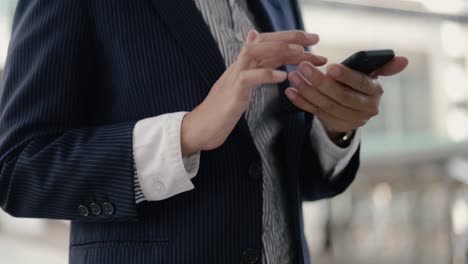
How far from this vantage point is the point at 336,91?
34.7 inches

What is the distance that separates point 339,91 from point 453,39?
4618 mm

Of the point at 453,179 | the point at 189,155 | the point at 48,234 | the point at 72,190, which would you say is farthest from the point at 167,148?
the point at 48,234

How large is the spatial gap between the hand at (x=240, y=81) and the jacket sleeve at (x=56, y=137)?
101mm

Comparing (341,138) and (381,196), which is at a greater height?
(341,138)

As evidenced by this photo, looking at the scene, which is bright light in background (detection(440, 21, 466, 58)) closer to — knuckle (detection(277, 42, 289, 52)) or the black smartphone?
the black smartphone

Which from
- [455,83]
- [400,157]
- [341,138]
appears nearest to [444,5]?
[455,83]

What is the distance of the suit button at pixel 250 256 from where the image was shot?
914mm

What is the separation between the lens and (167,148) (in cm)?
85

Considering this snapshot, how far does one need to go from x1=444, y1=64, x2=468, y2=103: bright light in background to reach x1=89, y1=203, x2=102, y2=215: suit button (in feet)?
15.7

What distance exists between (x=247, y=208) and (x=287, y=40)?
0.26 metres

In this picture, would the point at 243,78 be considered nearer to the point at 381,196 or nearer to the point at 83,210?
the point at 83,210

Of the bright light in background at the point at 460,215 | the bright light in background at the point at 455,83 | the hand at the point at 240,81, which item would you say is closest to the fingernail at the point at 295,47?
the hand at the point at 240,81

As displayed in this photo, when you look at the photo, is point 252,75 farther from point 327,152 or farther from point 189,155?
point 327,152

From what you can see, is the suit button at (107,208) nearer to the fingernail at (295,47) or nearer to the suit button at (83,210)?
the suit button at (83,210)
